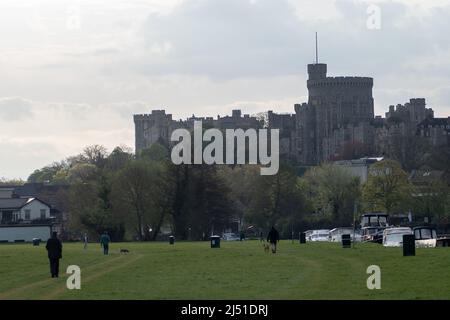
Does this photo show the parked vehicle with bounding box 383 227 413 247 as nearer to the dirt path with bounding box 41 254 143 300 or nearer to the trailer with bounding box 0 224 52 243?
the dirt path with bounding box 41 254 143 300

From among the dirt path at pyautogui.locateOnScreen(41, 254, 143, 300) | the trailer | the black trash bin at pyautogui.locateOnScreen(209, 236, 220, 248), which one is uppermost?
the trailer

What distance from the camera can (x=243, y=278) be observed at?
42.7 meters

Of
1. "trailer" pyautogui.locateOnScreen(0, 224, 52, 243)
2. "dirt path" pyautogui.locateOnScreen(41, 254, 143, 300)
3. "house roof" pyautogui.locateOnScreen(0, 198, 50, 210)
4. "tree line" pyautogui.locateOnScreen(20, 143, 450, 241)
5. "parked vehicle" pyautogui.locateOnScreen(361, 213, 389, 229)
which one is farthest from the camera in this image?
"house roof" pyautogui.locateOnScreen(0, 198, 50, 210)

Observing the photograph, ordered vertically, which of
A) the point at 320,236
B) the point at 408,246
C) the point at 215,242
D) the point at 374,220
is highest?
Answer: the point at 374,220

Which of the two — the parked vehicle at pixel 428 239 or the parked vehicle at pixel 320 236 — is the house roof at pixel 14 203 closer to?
the parked vehicle at pixel 320 236

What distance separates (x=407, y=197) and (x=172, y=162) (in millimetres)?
26249

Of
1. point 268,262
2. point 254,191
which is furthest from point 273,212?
point 268,262

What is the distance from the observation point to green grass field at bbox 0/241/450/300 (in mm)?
35531

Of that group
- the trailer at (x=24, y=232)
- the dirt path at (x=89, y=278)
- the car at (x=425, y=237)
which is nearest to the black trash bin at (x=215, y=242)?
the car at (x=425, y=237)

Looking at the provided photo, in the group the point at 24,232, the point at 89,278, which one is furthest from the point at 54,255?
the point at 24,232

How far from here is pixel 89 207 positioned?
132m

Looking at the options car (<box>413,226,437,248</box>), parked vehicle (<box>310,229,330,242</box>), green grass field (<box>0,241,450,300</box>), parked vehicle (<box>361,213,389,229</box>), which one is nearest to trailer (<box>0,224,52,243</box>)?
parked vehicle (<box>310,229,330,242</box>)

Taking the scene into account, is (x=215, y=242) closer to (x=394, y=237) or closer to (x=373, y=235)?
(x=394, y=237)
